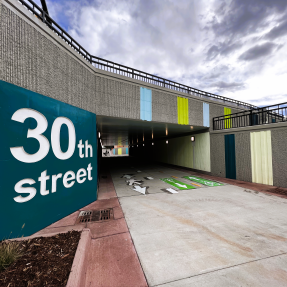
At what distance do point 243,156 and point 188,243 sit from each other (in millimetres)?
8684

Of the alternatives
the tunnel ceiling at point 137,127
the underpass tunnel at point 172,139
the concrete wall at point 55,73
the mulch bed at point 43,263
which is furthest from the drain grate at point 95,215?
the underpass tunnel at point 172,139

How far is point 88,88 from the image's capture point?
612cm

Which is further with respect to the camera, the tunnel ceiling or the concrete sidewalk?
the tunnel ceiling

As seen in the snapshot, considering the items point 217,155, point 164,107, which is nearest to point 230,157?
point 217,155

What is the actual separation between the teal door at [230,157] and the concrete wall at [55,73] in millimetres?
5936

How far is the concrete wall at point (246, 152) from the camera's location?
7961 millimetres

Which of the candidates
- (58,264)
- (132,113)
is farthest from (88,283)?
(132,113)

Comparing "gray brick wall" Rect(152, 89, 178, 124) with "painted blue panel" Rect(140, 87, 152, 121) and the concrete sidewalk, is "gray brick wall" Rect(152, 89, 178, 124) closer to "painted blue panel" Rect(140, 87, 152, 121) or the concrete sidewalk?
"painted blue panel" Rect(140, 87, 152, 121)

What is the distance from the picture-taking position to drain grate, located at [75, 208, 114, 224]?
4.73 m

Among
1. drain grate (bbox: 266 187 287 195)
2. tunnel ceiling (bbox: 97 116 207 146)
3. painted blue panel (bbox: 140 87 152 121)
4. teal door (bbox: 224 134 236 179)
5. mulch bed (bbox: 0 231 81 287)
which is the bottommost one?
drain grate (bbox: 266 187 287 195)

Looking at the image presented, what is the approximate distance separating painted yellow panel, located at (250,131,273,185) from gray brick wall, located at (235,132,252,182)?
246 millimetres

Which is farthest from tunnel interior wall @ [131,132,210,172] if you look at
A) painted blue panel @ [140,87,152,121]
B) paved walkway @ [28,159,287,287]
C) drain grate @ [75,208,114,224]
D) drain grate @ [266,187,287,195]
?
drain grate @ [75,208,114,224]

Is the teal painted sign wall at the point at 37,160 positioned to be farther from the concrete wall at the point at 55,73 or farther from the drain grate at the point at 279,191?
the drain grate at the point at 279,191

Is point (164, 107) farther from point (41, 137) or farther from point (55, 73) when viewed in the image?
point (41, 137)
